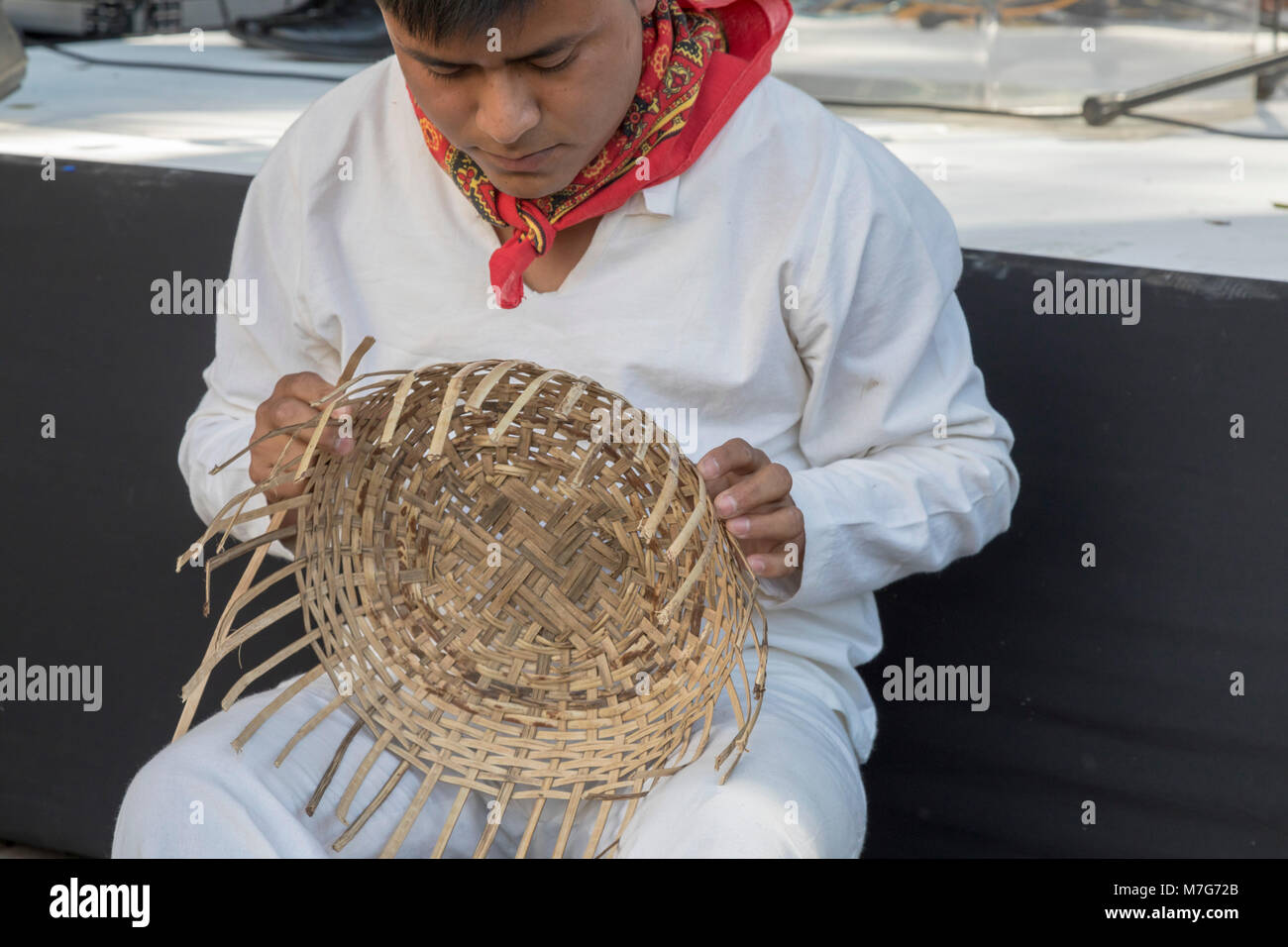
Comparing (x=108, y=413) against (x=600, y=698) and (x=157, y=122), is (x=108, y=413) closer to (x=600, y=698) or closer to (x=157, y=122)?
(x=157, y=122)

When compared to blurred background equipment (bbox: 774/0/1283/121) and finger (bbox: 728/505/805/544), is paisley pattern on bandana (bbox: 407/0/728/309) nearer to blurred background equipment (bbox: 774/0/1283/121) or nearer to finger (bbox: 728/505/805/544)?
finger (bbox: 728/505/805/544)

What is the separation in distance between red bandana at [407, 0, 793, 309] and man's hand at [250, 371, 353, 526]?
15cm

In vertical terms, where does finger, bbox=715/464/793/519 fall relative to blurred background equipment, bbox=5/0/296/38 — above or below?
above

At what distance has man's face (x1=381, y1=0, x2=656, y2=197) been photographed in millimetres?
808

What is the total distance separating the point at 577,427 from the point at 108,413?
2.57ft

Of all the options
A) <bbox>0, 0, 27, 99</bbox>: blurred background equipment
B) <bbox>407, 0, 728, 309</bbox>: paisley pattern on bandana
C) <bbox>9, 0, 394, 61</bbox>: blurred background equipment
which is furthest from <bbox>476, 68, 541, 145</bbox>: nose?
<bbox>9, 0, 394, 61</bbox>: blurred background equipment

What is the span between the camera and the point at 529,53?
0.81 meters

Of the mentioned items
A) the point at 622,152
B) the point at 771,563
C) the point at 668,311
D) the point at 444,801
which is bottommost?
the point at 444,801

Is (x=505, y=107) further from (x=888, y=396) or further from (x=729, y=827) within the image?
(x=729, y=827)

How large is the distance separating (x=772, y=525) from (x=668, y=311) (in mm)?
199

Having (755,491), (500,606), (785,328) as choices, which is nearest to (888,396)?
(785,328)

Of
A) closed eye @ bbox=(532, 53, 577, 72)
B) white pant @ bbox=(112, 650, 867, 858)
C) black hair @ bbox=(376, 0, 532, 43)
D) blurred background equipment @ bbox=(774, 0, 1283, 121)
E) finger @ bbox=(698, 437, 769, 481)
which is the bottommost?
white pant @ bbox=(112, 650, 867, 858)

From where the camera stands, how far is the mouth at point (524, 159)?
2.89 feet
